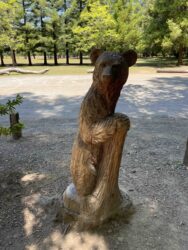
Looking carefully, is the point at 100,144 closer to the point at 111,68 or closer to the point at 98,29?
the point at 111,68

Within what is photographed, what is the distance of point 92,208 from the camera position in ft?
10.1

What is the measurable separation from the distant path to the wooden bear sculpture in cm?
544

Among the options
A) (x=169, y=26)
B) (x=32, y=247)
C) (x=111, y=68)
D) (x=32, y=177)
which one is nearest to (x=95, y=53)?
(x=111, y=68)

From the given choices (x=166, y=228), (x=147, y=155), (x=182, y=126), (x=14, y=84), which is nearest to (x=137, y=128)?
(x=182, y=126)

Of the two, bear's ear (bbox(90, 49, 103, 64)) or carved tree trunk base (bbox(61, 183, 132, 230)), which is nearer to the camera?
bear's ear (bbox(90, 49, 103, 64))

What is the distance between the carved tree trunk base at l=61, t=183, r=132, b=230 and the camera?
3100 mm

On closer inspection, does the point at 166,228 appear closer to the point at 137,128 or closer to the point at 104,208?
the point at 104,208

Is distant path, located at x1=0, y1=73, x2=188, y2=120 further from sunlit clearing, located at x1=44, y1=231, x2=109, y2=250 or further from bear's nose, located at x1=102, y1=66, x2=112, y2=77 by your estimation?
bear's nose, located at x1=102, y1=66, x2=112, y2=77

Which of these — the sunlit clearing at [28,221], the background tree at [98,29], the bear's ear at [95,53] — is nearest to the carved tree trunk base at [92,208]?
the sunlit clearing at [28,221]

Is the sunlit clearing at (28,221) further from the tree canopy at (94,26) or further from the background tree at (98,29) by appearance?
the background tree at (98,29)

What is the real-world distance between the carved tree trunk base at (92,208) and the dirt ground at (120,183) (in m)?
0.11

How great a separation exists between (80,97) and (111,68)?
8714 millimetres

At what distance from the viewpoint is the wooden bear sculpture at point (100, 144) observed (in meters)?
2.47

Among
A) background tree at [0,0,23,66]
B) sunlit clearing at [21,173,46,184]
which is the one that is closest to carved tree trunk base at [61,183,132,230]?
sunlit clearing at [21,173,46,184]
